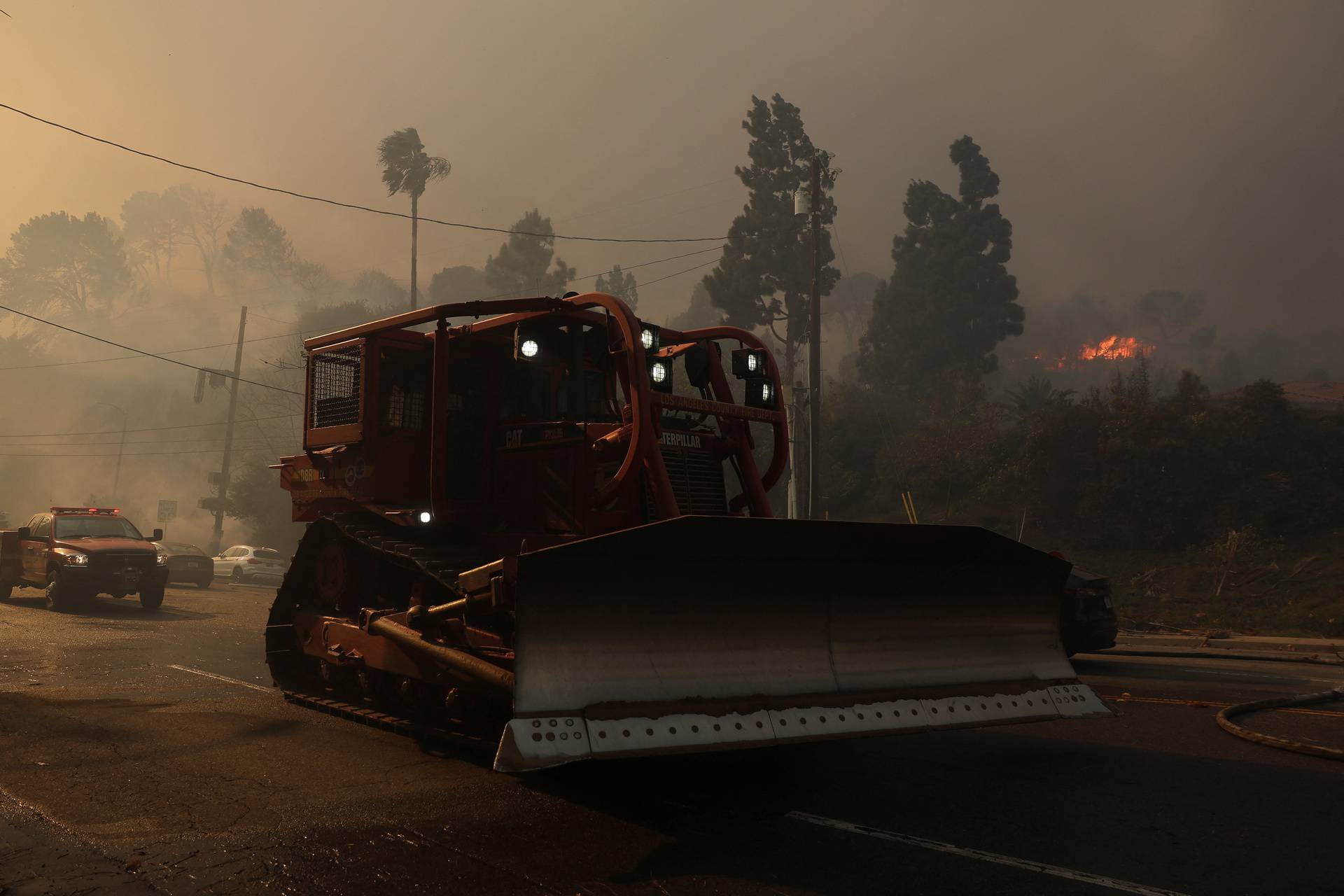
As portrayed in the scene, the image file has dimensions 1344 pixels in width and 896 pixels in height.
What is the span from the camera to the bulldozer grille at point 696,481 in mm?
7059

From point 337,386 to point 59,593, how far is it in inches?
523

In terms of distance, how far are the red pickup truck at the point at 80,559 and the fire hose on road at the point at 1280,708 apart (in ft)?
58.9

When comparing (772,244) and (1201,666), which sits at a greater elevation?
(772,244)

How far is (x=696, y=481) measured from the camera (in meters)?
7.27

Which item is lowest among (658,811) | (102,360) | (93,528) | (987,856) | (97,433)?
(987,856)

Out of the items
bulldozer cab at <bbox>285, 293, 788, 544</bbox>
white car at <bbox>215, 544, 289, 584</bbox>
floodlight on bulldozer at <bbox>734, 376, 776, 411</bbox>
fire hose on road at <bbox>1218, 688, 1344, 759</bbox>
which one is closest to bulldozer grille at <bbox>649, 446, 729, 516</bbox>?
bulldozer cab at <bbox>285, 293, 788, 544</bbox>

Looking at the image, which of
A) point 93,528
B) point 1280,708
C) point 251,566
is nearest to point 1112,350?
point 251,566

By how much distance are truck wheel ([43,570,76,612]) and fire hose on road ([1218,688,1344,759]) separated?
60.5 feet

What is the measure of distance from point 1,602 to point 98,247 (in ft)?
383

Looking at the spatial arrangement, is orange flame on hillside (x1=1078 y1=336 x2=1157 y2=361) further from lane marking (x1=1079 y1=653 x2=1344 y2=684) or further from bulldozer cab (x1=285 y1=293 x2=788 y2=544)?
bulldozer cab (x1=285 y1=293 x2=788 y2=544)

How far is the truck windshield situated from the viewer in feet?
63.1

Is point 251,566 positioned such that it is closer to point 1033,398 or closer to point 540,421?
point 540,421

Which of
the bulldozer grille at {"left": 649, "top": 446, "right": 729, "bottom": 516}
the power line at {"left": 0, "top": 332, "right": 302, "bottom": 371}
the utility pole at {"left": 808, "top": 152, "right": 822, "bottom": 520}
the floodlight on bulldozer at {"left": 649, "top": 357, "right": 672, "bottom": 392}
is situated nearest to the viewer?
the bulldozer grille at {"left": 649, "top": 446, "right": 729, "bottom": 516}

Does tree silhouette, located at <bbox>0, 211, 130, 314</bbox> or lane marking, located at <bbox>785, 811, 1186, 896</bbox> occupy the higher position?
tree silhouette, located at <bbox>0, 211, 130, 314</bbox>
